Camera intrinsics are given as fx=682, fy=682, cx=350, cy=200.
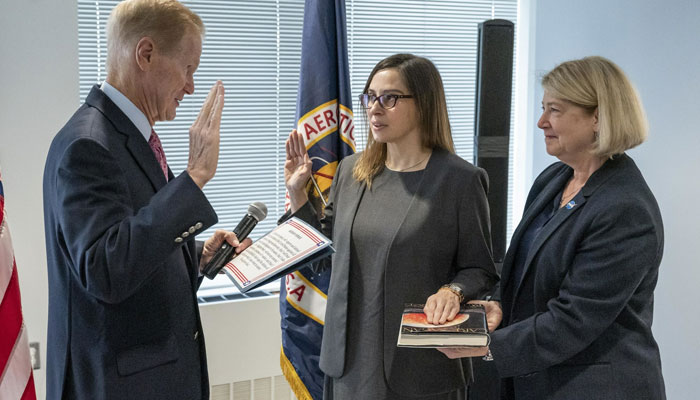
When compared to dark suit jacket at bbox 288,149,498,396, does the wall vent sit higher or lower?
lower

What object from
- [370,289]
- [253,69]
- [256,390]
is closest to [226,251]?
[370,289]

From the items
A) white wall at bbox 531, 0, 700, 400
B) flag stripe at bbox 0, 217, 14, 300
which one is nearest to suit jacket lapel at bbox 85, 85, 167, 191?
flag stripe at bbox 0, 217, 14, 300

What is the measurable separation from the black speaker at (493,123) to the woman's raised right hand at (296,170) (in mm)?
678

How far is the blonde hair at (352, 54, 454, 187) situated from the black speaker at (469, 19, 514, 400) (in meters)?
0.35

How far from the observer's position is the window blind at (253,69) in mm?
3193

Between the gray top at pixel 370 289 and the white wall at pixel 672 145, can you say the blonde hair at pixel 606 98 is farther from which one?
the white wall at pixel 672 145

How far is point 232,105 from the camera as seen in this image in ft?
10.9

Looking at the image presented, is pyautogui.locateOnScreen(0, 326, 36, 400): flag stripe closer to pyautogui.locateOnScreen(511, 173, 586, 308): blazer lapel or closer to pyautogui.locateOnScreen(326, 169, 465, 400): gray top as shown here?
pyautogui.locateOnScreen(326, 169, 465, 400): gray top

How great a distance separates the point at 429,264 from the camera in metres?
2.10

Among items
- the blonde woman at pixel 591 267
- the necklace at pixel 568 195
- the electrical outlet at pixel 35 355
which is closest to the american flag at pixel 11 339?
the electrical outlet at pixel 35 355

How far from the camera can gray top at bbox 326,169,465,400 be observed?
82.4 inches

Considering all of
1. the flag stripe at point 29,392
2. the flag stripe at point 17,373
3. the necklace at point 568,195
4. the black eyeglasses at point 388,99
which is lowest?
the flag stripe at point 29,392

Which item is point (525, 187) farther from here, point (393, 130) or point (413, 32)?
point (393, 130)

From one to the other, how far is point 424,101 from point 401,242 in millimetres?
483
